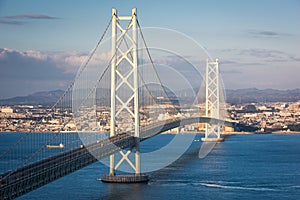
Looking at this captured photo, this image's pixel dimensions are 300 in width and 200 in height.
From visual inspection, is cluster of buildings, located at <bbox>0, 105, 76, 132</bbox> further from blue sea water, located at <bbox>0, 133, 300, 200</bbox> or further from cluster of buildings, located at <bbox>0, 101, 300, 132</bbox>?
blue sea water, located at <bbox>0, 133, 300, 200</bbox>

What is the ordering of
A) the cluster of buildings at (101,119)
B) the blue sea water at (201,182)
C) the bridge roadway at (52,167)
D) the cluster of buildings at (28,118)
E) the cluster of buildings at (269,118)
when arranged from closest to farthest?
1. the bridge roadway at (52,167)
2. the blue sea water at (201,182)
3. the cluster of buildings at (101,119)
4. the cluster of buildings at (28,118)
5. the cluster of buildings at (269,118)

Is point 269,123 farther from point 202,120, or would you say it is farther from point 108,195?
point 108,195

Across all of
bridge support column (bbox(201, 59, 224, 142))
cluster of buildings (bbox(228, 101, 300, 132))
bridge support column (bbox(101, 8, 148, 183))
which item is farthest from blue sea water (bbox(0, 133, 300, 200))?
cluster of buildings (bbox(228, 101, 300, 132))

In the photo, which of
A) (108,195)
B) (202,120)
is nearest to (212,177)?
(108,195)

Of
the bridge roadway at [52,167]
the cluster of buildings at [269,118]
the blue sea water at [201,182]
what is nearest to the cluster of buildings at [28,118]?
the blue sea water at [201,182]

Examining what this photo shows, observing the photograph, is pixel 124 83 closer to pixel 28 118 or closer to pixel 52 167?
pixel 52 167

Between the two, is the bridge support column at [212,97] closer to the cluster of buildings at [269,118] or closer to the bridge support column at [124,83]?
the cluster of buildings at [269,118]

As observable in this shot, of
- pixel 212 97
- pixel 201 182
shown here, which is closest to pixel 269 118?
pixel 212 97
